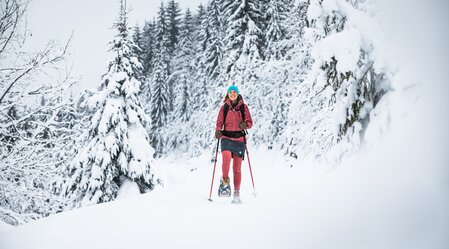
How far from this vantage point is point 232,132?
5773mm

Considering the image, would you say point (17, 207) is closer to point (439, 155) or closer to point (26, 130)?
point (26, 130)

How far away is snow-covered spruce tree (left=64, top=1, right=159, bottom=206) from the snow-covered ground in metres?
7.34

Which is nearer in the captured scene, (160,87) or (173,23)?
(160,87)

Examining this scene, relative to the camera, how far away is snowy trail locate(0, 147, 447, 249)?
2.03 meters

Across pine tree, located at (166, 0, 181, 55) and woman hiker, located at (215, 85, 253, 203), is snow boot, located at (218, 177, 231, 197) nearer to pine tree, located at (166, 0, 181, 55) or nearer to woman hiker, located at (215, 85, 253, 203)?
woman hiker, located at (215, 85, 253, 203)

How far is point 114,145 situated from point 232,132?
7.35 metres

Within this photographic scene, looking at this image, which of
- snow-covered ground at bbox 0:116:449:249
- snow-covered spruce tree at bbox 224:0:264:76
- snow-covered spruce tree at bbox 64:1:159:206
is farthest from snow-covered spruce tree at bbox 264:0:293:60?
snow-covered ground at bbox 0:116:449:249

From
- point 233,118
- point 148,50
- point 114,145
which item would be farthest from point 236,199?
point 148,50

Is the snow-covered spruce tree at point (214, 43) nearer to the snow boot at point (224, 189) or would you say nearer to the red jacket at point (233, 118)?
the red jacket at point (233, 118)

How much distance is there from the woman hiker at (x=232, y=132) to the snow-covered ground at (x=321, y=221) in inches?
53.9

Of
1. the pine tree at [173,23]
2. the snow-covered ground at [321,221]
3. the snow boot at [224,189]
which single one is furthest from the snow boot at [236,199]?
the pine tree at [173,23]

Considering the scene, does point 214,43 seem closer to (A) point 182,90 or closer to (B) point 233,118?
(A) point 182,90

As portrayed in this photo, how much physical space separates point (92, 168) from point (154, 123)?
90.9 ft

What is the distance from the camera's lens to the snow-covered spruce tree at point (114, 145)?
1152cm
